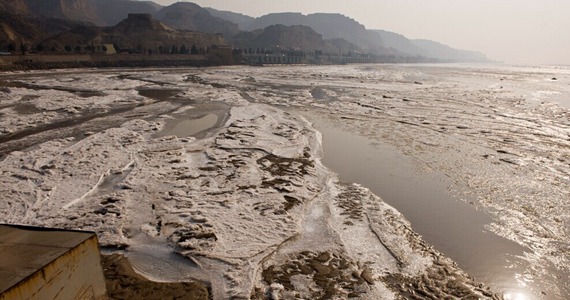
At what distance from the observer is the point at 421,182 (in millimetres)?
7973

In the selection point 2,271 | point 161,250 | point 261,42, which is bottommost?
point 161,250

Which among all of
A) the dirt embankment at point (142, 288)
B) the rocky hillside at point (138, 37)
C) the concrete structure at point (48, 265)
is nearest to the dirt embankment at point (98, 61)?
the rocky hillside at point (138, 37)

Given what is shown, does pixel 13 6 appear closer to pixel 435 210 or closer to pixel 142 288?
pixel 142 288

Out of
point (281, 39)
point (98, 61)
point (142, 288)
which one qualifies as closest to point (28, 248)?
point (142, 288)

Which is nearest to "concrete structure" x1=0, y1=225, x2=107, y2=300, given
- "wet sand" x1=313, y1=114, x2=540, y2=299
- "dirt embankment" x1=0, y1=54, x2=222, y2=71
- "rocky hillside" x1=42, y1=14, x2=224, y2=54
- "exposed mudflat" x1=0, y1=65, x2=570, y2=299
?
"exposed mudflat" x1=0, y1=65, x2=570, y2=299

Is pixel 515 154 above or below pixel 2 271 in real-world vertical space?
below

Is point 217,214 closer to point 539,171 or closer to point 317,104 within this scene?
point 539,171

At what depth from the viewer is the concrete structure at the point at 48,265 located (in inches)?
80.7

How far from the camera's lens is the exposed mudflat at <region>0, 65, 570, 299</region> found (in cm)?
440

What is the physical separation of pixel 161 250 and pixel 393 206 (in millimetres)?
4352

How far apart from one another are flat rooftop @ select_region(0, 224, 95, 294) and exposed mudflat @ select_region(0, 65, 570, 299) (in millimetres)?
1909

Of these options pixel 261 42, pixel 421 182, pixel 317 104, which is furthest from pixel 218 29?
pixel 421 182

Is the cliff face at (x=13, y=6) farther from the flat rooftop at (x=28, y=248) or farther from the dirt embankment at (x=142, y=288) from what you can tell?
the flat rooftop at (x=28, y=248)

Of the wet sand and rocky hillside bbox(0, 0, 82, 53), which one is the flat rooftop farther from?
rocky hillside bbox(0, 0, 82, 53)
